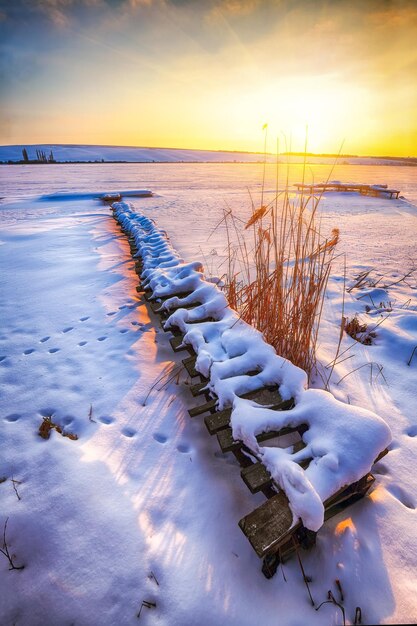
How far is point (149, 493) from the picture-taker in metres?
1.40

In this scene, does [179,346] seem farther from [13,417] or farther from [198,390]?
[13,417]

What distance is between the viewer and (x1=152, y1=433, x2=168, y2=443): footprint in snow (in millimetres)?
1683

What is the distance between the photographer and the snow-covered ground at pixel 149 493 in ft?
3.50

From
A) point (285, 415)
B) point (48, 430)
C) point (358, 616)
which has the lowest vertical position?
point (358, 616)

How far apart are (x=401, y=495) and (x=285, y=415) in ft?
2.14

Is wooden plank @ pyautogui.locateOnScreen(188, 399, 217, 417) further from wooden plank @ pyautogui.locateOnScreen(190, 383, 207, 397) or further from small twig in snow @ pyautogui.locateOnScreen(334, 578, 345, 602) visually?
small twig in snow @ pyautogui.locateOnScreen(334, 578, 345, 602)

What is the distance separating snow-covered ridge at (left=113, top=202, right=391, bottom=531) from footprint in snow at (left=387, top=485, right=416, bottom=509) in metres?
0.34

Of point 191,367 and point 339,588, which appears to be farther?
point 191,367

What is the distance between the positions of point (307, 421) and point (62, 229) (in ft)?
23.2

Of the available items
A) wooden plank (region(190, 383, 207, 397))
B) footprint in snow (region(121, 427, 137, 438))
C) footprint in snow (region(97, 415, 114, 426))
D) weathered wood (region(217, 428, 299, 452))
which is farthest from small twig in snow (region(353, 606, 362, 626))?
footprint in snow (region(97, 415, 114, 426))

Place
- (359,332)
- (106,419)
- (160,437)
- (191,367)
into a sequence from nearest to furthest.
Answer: (160,437), (106,419), (191,367), (359,332)

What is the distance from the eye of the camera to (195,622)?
1.02 meters

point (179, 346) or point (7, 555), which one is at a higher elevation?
point (179, 346)

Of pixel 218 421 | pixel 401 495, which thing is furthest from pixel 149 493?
pixel 401 495
